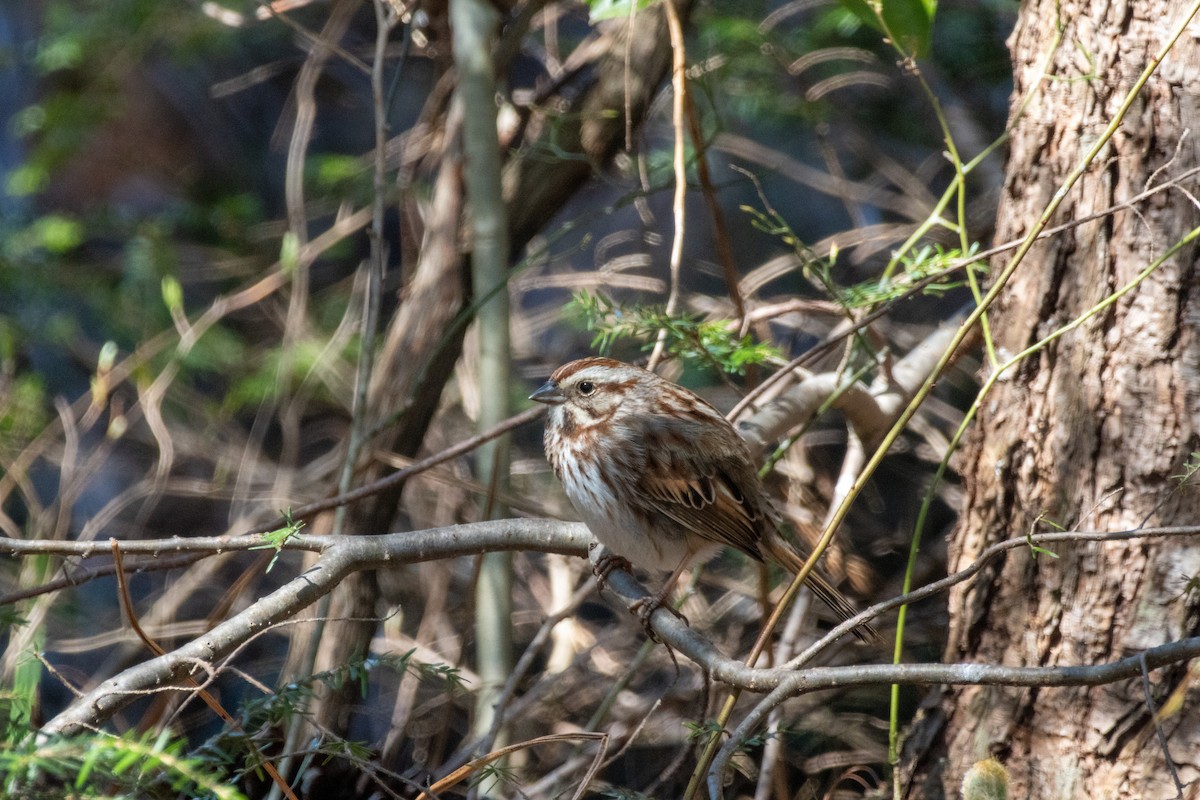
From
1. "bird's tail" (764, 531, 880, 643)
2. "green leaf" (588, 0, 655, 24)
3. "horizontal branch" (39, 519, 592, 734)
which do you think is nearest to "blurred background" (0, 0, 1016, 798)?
"green leaf" (588, 0, 655, 24)

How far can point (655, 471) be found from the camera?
273 centimetres

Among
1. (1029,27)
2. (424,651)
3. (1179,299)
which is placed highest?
(1029,27)

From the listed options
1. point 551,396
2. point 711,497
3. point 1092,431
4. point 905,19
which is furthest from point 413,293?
point 1092,431

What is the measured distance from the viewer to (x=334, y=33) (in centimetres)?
439

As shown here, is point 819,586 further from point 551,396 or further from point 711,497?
point 551,396

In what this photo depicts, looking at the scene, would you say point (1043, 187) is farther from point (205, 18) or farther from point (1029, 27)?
point (205, 18)

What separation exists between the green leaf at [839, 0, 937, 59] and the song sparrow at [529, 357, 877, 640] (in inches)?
36.9

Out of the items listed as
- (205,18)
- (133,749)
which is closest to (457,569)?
(205,18)

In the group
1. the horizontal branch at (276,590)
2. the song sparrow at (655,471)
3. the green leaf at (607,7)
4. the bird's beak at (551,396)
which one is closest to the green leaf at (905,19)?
the green leaf at (607,7)

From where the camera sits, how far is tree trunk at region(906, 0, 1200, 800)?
2.12m

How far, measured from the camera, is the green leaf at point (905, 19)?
7.73ft

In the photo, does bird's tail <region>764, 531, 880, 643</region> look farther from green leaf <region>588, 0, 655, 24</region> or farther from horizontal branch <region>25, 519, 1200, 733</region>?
green leaf <region>588, 0, 655, 24</region>

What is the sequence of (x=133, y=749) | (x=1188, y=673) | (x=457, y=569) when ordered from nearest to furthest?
(x=133, y=749), (x=1188, y=673), (x=457, y=569)

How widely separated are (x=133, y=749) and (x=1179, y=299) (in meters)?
1.94
